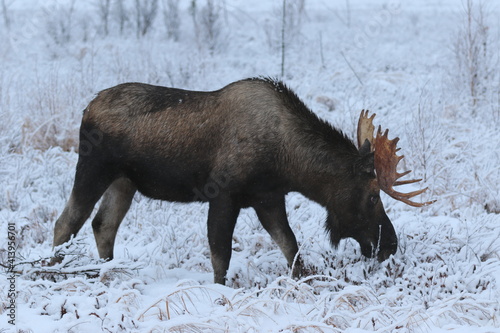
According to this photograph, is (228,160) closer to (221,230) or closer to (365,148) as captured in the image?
(221,230)

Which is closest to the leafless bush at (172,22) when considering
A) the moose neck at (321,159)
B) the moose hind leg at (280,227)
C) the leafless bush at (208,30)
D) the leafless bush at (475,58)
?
the leafless bush at (208,30)

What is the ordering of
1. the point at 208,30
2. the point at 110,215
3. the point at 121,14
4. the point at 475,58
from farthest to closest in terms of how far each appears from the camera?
1. the point at 121,14
2. the point at 208,30
3. the point at 475,58
4. the point at 110,215

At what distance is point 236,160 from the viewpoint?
14.7 ft

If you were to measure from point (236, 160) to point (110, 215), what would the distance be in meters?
1.36

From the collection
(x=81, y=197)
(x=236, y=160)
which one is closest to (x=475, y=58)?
(x=236, y=160)

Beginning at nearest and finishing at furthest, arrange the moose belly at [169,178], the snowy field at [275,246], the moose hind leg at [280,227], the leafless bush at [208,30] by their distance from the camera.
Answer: the snowy field at [275,246]
the moose belly at [169,178]
the moose hind leg at [280,227]
the leafless bush at [208,30]

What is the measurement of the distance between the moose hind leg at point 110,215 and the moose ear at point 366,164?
1.91 m

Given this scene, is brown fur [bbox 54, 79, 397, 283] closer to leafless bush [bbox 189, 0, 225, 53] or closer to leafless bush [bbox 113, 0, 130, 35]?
leafless bush [bbox 189, 0, 225, 53]

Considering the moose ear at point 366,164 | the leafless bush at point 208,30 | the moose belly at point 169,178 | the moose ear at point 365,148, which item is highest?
the leafless bush at point 208,30

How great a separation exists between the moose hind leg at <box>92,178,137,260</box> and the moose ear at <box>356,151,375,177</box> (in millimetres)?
1909

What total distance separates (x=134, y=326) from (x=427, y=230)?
3022mm

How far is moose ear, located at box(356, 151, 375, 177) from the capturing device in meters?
4.49

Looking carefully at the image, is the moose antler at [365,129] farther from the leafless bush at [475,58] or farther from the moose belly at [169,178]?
the leafless bush at [475,58]

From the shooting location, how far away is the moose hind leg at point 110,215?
16.9 feet
